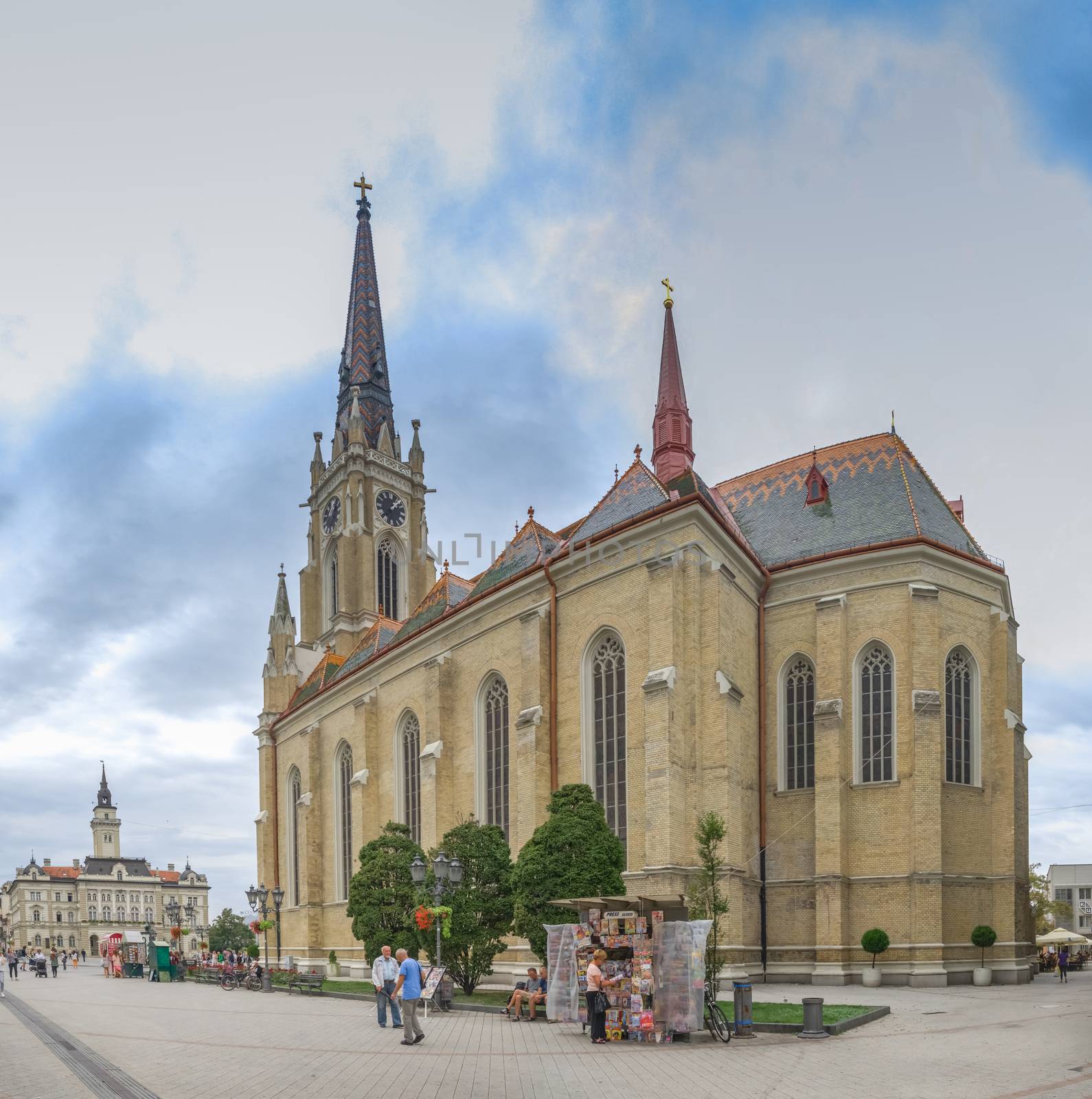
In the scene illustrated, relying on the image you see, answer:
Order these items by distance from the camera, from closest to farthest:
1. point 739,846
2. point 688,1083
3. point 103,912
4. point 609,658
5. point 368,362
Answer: point 688,1083 < point 739,846 < point 609,658 < point 368,362 < point 103,912

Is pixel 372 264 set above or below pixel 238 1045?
above

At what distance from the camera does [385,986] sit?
2077cm

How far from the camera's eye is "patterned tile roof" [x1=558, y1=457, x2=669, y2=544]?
30.6 meters

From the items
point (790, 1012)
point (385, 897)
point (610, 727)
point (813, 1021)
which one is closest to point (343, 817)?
point (385, 897)

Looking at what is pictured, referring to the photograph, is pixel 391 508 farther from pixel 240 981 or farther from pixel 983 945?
pixel 983 945

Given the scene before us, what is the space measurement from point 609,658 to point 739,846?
633 cm

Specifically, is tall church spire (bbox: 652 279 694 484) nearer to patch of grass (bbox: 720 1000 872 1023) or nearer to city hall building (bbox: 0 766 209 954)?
patch of grass (bbox: 720 1000 872 1023)

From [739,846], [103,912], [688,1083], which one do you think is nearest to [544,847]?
[739,846]

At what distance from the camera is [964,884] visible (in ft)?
93.9

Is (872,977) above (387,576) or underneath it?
underneath

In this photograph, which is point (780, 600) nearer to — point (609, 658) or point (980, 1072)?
point (609, 658)

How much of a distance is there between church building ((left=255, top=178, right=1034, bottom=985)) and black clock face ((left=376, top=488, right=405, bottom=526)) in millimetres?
33192

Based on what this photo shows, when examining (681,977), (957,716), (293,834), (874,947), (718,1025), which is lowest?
(293,834)

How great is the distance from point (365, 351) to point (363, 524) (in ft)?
55.8
